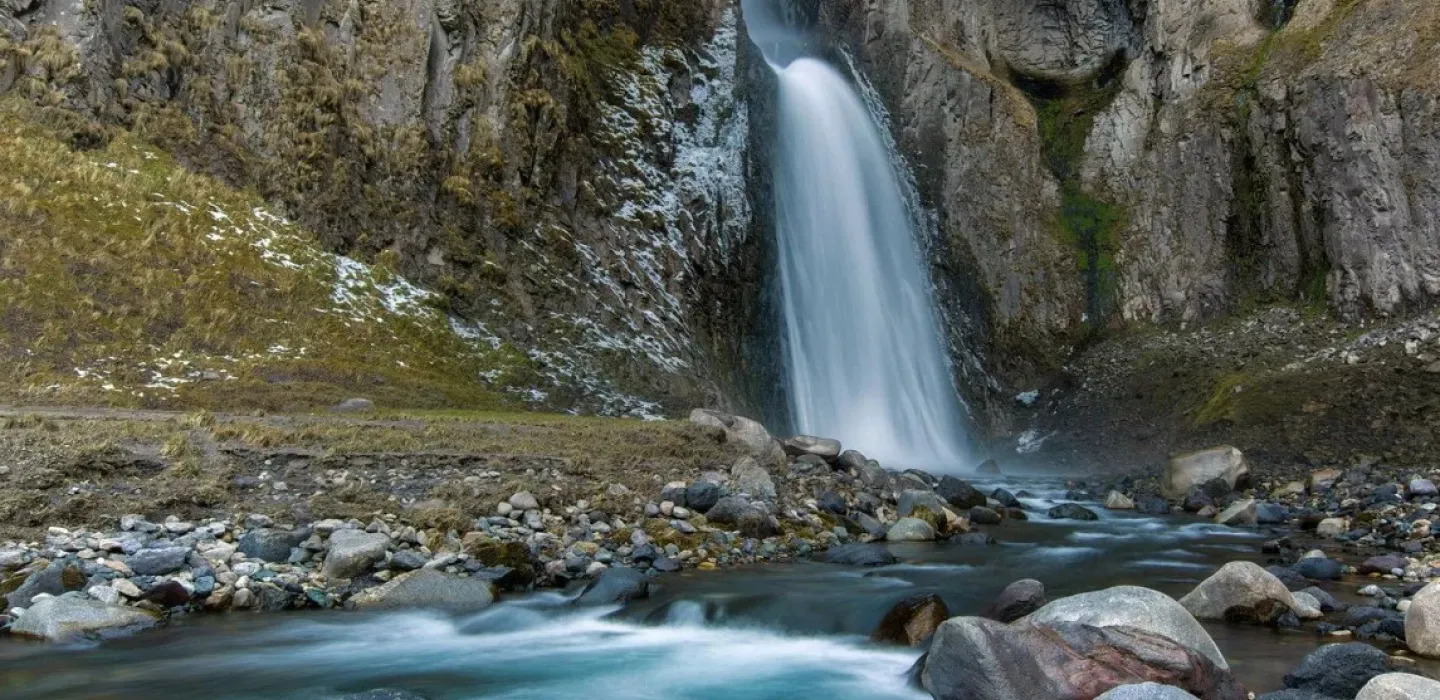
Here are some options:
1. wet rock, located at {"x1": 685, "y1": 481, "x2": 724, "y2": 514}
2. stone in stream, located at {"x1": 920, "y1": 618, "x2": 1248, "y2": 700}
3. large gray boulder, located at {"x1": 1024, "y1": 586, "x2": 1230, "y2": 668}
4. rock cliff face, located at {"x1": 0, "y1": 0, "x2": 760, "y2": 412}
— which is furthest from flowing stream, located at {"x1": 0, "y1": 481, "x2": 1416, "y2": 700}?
rock cliff face, located at {"x1": 0, "y1": 0, "x2": 760, "y2": 412}

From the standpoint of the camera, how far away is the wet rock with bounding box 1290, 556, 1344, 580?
1138 centimetres

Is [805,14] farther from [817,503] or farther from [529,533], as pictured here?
[529,533]

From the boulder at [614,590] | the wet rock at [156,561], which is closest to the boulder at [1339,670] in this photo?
the boulder at [614,590]

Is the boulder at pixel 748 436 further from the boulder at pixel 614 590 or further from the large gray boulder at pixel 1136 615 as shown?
the large gray boulder at pixel 1136 615

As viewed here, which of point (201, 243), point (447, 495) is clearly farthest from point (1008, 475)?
point (201, 243)

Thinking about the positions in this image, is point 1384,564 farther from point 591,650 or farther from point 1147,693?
point 591,650

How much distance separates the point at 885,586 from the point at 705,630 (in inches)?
105

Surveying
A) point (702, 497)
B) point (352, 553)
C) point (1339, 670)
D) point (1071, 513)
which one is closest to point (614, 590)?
point (352, 553)

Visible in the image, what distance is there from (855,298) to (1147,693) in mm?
29468

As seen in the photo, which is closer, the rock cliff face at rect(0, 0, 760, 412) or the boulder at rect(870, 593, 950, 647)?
the boulder at rect(870, 593, 950, 647)

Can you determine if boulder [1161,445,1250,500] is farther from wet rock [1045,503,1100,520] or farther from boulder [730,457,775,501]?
boulder [730,457,775,501]

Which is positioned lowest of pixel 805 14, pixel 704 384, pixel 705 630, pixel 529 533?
pixel 705 630

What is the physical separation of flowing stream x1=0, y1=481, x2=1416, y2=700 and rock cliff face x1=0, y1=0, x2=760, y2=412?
14142 millimetres

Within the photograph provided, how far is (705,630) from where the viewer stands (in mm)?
10109
